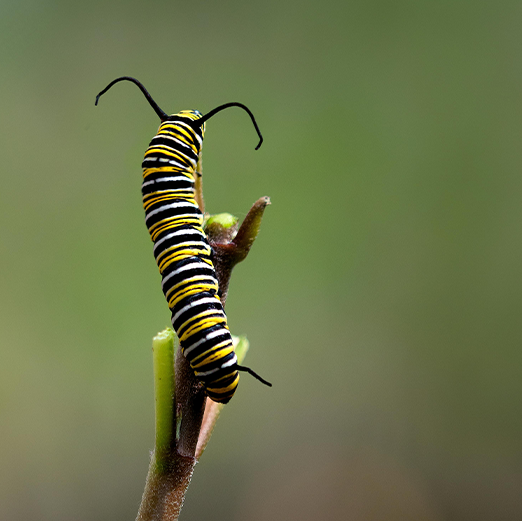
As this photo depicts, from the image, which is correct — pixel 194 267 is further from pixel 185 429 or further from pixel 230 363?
pixel 185 429

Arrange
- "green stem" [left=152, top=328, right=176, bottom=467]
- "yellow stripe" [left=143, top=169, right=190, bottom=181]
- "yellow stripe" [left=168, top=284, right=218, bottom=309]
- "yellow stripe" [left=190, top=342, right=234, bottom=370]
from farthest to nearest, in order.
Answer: "yellow stripe" [left=143, top=169, right=190, bottom=181], "yellow stripe" [left=168, top=284, right=218, bottom=309], "yellow stripe" [left=190, top=342, right=234, bottom=370], "green stem" [left=152, top=328, right=176, bottom=467]

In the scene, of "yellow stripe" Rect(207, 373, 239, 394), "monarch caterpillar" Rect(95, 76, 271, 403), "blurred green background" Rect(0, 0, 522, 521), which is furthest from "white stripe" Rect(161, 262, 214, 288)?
"blurred green background" Rect(0, 0, 522, 521)

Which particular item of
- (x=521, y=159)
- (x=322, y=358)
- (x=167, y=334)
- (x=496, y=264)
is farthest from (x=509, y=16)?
(x=167, y=334)

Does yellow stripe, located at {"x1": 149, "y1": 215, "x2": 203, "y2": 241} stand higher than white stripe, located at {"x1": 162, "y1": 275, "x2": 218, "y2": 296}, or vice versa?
yellow stripe, located at {"x1": 149, "y1": 215, "x2": 203, "y2": 241}

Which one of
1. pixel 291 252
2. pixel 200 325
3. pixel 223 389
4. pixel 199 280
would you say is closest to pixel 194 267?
pixel 199 280

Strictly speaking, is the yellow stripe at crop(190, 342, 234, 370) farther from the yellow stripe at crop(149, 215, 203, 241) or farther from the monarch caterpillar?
the yellow stripe at crop(149, 215, 203, 241)
